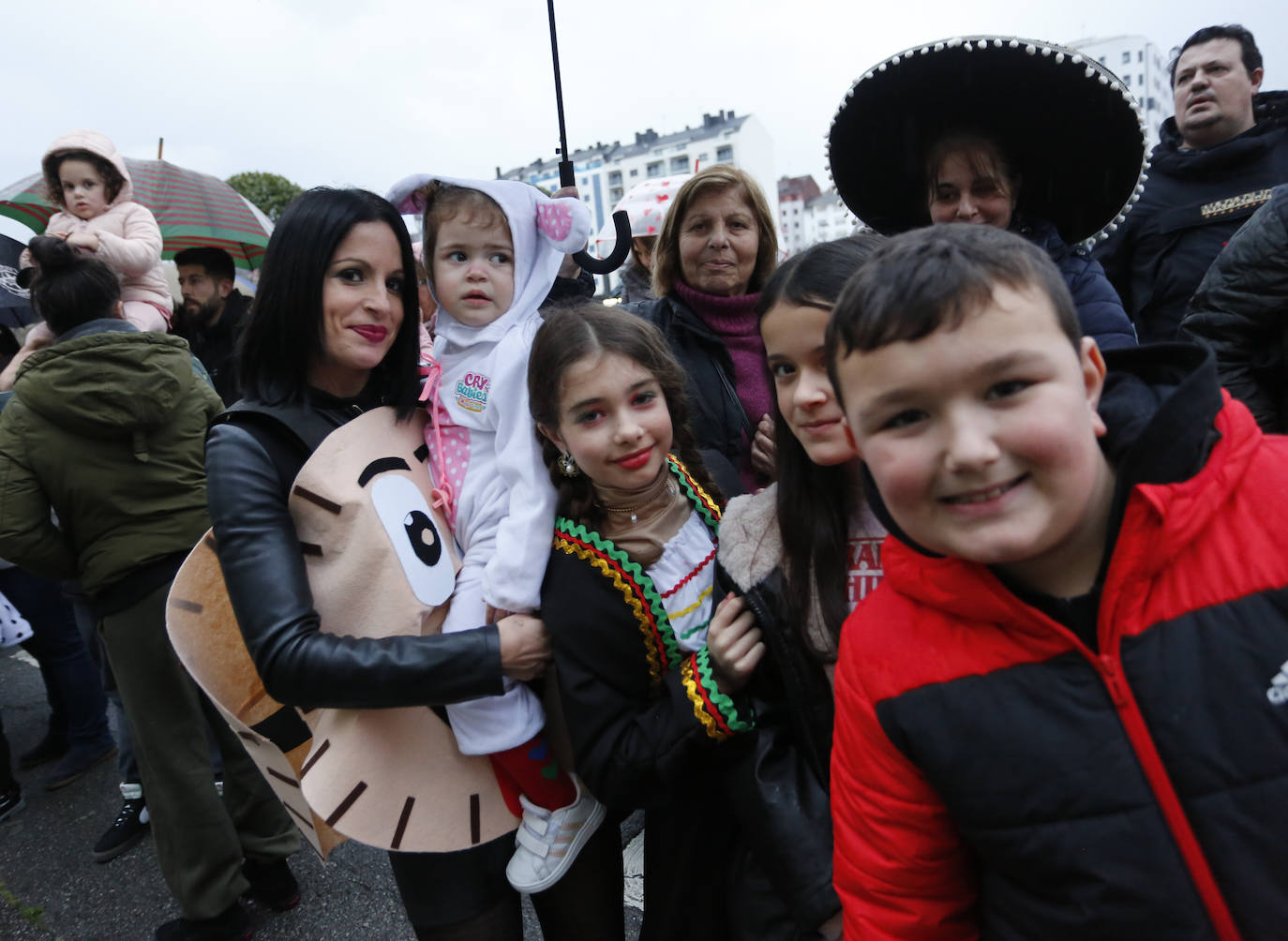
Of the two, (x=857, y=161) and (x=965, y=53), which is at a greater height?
(x=965, y=53)

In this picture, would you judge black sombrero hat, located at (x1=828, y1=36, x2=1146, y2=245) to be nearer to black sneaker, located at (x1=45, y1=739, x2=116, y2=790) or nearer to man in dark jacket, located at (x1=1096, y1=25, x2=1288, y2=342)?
man in dark jacket, located at (x1=1096, y1=25, x2=1288, y2=342)

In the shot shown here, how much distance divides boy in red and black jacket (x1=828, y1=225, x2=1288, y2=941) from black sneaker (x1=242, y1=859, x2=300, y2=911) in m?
2.73

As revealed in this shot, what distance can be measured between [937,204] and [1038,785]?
1.51m

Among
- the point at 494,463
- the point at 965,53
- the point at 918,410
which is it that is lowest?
the point at 494,463

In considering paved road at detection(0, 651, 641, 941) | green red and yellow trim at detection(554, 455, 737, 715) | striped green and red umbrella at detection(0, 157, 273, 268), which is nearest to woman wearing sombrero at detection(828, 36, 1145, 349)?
green red and yellow trim at detection(554, 455, 737, 715)

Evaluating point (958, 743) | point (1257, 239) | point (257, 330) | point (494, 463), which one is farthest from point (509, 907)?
point (1257, 239)

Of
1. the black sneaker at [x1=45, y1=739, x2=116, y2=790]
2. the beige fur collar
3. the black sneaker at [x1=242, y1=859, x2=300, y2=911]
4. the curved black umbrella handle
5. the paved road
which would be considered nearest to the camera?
→ the beige fur collar

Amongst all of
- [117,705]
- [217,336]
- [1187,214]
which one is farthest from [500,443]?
[217,336]

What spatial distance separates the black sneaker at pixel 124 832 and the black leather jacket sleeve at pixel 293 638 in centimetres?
247

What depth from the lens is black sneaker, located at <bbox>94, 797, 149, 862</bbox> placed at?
3.23 metres

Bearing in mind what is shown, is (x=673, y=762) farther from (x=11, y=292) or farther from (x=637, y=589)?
(x=11, y=292)

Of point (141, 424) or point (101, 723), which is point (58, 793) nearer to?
point (101, 723)

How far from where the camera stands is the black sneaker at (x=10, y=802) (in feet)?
11.7

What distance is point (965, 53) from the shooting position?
178 cm
